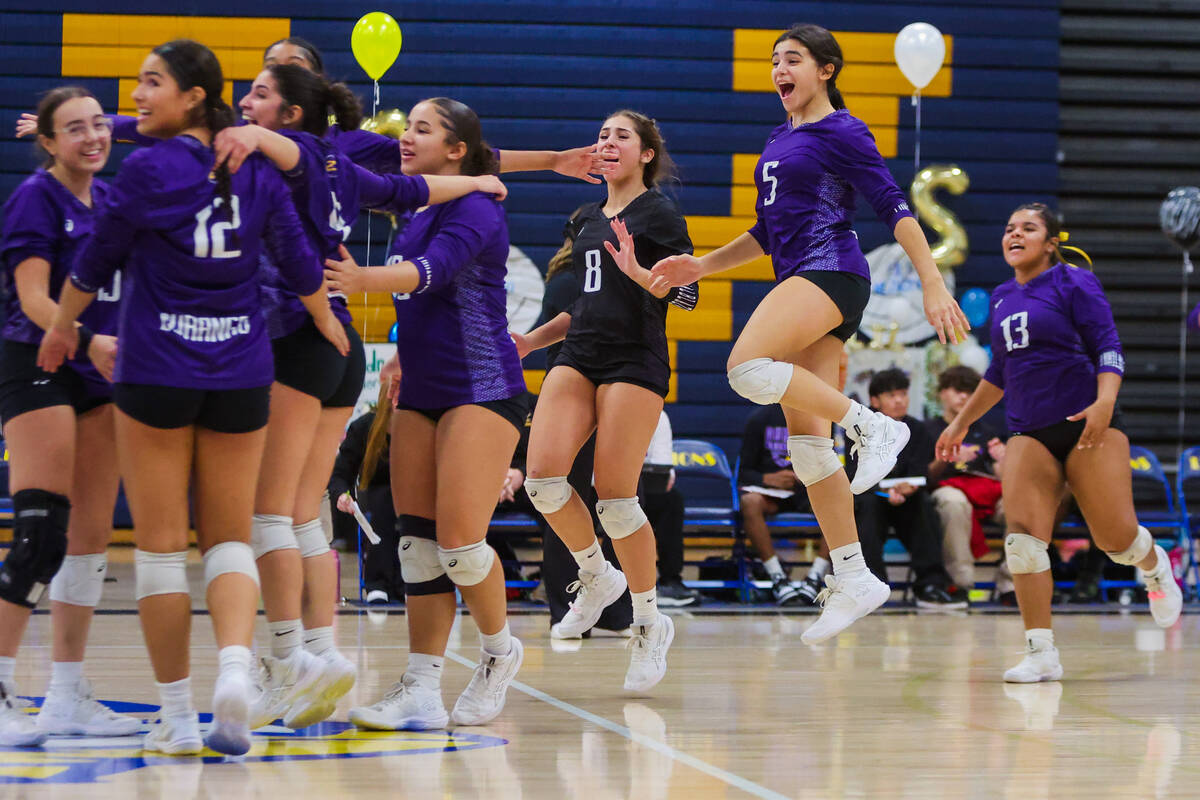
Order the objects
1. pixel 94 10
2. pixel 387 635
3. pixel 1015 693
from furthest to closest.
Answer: pixel 94 10
pixel 387 635
pixel 1015 693

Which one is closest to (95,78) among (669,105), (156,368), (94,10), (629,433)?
(94,10)

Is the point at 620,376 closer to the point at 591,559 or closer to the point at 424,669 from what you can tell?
the point at 591,559

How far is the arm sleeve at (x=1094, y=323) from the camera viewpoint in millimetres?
5109

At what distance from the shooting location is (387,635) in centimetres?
593

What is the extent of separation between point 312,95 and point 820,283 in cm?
161

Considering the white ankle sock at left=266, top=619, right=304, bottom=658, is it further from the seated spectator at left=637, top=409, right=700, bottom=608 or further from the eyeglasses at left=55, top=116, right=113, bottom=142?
the seated spectator at left=637, top=409, right=700, bottom=608

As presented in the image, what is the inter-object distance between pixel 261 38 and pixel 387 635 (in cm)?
565

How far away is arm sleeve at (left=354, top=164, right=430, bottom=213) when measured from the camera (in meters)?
3.49

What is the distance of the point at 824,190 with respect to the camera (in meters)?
4.15

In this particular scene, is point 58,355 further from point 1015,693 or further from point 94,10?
point 94,10

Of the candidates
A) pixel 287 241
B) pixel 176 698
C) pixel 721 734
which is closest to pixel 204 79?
pixel 287 241

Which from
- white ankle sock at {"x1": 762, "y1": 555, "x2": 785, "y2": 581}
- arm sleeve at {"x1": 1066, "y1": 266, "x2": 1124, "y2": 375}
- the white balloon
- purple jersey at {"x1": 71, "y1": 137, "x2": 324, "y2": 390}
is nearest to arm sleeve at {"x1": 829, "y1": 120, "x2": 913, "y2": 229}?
arm sleeve at {"x1": 1066, "y1": 266, "x2": 1124, "y2": 375}

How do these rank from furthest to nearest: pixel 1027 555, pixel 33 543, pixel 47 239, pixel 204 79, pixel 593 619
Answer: pixel 1027 555
pixel 593 619
pixel 47 239
pixel 33 543
pixel 204 79

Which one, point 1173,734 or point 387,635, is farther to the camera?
point 387,635
